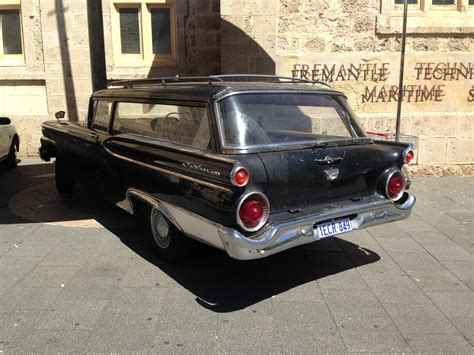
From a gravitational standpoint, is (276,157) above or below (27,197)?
above

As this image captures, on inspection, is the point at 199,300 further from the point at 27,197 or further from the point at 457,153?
the point at 457,153

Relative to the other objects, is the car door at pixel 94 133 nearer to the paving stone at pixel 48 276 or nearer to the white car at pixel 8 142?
the paving stone at pixel 48 276

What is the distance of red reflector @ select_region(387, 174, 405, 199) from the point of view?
14.3 feet

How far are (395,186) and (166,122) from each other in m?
2.19

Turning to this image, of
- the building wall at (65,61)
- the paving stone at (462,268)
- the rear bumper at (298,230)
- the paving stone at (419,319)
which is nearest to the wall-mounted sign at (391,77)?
the building wall at (65,61)

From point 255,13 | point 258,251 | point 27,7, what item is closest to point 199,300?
point 258,251

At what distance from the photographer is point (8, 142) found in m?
9.00

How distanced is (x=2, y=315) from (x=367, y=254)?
11.0 ft

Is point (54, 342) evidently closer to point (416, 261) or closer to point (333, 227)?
point (333, 227)

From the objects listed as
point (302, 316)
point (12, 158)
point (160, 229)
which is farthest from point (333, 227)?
point (12, 158)

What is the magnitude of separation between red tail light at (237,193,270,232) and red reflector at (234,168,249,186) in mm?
112

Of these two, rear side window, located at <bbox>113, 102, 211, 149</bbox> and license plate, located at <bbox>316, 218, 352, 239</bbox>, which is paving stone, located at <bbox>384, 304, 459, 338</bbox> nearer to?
license plate, located at <bbox>316, 218, 352, 239</bbox>

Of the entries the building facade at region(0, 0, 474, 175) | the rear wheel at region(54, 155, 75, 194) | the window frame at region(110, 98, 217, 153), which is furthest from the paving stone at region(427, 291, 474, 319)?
the building facade at region(0, 0, 474, 175)

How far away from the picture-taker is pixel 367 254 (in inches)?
194
